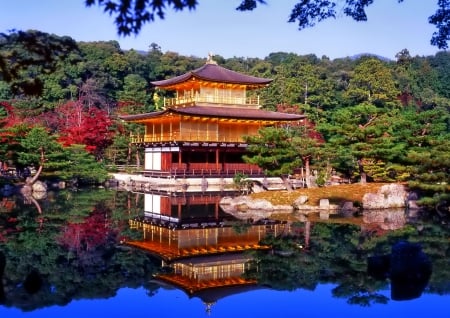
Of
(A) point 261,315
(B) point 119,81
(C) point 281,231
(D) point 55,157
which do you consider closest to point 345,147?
(C) point 281,231

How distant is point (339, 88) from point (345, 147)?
129 ft

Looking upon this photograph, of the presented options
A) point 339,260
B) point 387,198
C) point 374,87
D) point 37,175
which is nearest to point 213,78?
point 37,175

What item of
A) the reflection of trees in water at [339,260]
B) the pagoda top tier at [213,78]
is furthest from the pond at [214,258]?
the pagoda top tier at [213,78]

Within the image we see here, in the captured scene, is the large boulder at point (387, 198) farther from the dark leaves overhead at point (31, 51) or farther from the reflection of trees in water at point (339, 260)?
the dark leaves overhead at point (31, 51)

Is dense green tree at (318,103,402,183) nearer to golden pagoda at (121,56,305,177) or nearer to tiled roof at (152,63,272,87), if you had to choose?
golden pagoda at (121,56,305,177)

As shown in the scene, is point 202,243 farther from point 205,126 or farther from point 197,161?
point 205,126

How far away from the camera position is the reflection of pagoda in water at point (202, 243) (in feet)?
34.3

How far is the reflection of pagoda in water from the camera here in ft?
34.3

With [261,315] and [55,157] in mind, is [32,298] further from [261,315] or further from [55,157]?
[55,157]

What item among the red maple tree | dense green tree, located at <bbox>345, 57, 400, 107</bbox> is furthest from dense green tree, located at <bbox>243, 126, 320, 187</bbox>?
dense green tree, located at <bbox>345, 57, 400, 107</bbox>

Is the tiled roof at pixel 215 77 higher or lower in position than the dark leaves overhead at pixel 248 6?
higher

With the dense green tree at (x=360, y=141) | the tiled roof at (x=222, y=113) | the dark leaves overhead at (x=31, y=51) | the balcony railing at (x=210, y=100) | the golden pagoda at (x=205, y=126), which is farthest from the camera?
the balcony railing at (x=210, y=100)

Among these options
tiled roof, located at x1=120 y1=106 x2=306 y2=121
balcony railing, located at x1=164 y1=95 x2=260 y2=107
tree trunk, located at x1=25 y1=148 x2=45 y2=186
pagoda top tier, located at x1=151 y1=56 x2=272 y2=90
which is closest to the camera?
tree trunk, located at x1=25 y1=148 x2=45 y2=186

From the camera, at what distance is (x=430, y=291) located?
977 centimetres
